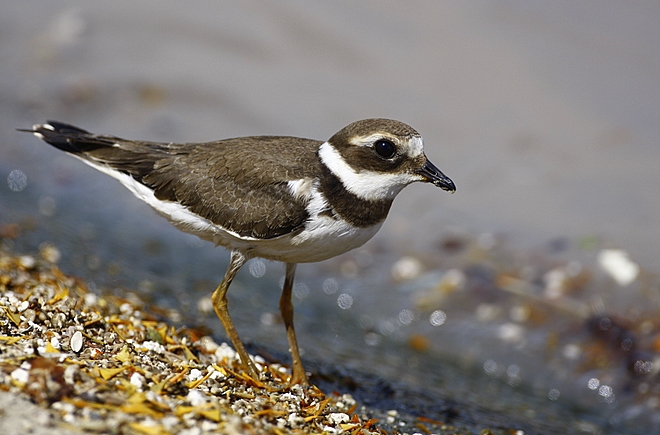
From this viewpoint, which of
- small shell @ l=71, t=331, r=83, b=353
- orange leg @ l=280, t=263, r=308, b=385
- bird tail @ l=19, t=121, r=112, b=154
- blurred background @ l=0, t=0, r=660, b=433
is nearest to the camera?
small shell @ l=71, t=331, r=83, b=353

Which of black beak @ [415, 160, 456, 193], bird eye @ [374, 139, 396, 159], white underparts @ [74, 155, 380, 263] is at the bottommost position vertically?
white underparts @ [74, 155, 380, 263]

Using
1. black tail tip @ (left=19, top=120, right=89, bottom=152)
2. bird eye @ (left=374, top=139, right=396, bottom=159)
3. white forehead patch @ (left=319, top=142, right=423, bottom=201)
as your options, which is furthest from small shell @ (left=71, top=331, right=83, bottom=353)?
bird eye @ (left=374, top=139, right=396, bottom=159)

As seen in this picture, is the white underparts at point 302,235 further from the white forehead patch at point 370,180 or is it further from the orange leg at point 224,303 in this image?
the white forehead patch at point 370,180

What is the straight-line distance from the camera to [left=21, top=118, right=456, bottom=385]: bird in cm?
498

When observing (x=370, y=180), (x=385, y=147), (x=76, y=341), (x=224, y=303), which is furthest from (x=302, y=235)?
(x=76, y=341)

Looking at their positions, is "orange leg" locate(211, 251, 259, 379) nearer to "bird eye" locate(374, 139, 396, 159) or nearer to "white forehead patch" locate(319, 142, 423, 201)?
"white forehead patch" locate(319, 142, 423, 201)

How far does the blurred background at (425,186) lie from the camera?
711 cm

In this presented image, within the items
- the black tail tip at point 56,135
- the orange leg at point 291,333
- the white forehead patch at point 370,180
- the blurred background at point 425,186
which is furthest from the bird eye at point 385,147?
the black tail tip at point 56,135

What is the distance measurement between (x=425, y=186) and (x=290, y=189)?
16.7ft

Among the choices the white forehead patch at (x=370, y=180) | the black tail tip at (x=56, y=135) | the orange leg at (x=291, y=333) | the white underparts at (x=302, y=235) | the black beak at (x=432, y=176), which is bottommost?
the orange leg at (x=291, y=333)

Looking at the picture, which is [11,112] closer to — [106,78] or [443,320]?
[106,78]

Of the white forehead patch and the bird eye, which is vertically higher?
the bird eye

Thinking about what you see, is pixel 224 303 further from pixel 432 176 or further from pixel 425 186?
pixel 425 186

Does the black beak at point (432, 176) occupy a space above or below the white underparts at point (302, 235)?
above
